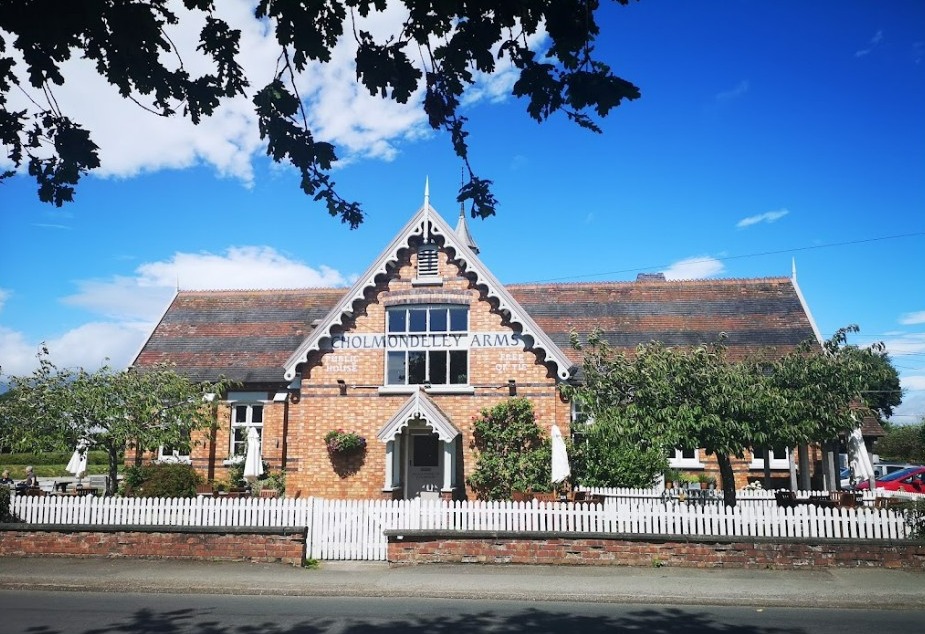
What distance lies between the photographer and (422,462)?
22188 mm

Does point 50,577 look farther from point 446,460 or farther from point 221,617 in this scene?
point 446,460

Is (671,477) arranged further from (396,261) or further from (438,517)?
(396,261)

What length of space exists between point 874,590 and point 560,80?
10.8 meters

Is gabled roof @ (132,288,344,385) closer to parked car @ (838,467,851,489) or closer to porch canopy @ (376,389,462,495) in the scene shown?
porch canopy @ (376,389,462,495)

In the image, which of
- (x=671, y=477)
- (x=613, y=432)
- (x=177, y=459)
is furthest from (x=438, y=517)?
(x=177, y=459)

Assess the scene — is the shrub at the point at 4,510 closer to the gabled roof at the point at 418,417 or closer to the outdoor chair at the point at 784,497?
the gabled roof at the point at 418,417

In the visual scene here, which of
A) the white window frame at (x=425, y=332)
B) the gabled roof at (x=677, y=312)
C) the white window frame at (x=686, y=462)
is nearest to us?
the white window frame at (x=425, y=332)

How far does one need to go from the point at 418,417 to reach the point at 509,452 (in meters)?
2.63

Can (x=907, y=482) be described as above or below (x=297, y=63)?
below

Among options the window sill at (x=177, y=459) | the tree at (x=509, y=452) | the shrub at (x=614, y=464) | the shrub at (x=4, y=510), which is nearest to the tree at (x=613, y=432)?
the shrub at (x=614, y=464)

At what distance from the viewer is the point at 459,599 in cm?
1229

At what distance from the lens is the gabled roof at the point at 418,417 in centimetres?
2022

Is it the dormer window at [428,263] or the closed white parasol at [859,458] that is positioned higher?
the dormer window at [428,263]

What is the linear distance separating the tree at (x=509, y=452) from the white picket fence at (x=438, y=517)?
430cm
